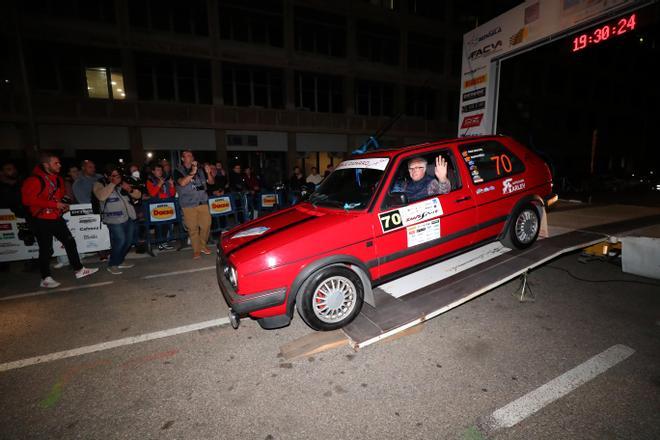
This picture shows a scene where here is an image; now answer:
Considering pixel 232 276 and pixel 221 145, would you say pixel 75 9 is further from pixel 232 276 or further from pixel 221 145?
pixel 232 276

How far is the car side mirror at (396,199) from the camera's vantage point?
3.26m

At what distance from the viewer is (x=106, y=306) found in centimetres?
435

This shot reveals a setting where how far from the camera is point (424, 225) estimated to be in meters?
3.57

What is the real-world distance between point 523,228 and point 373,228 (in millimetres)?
2687

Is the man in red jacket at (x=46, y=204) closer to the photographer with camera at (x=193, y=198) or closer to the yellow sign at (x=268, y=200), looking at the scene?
the photographer with camera at (x=193, y=198)

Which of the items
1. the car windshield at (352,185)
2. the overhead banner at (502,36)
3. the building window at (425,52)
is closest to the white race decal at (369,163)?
the car windshield at (352,185)

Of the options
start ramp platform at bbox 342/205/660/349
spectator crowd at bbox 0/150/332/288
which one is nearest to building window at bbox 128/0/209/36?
spectator crowd at bbox 0/150/332/288

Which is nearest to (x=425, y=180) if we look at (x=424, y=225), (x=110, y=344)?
(x=424, y=225)

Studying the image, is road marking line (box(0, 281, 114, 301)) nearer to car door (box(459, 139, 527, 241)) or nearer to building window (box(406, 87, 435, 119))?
car door (box(459, 139, 527, 241))

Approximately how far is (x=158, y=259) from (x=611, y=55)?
47569 millimetres

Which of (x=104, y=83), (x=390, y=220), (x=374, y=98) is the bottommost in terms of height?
(x=390, y=220)

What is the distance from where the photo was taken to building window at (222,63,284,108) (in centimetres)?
1850

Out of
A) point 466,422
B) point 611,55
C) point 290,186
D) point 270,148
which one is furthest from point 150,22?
point 611,55

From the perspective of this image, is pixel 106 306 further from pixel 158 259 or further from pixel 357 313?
pixel 357 313
